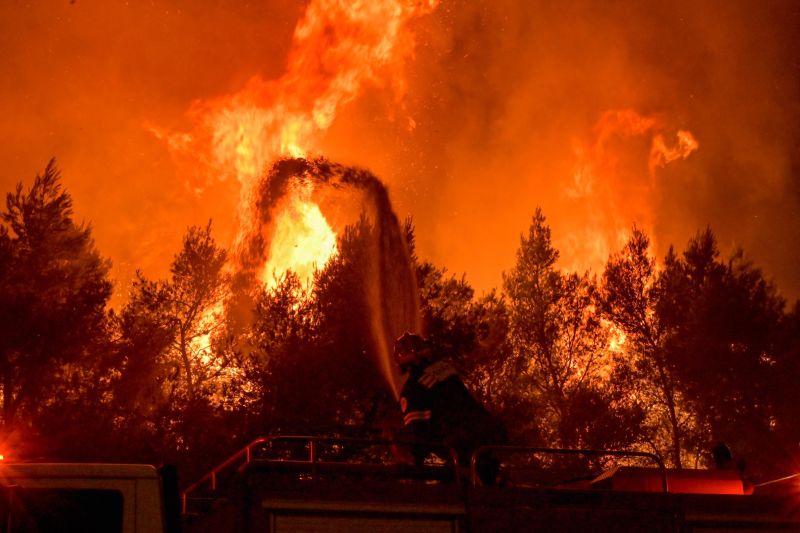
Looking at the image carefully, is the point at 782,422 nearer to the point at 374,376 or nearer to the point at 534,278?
the point at 534,278

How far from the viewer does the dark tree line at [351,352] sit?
2536cm

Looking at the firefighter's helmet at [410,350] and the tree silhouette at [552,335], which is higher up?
the tree silhouette at [552,335]

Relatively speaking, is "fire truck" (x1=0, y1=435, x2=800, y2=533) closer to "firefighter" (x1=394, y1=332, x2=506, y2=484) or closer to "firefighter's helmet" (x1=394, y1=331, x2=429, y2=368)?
"firefighter" (x1=394, y1=332, x2=506, y2=484)

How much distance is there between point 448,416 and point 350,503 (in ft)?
6.44

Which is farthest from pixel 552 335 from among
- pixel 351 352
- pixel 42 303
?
pixel 42 303

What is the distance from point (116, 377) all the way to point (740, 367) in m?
26.1

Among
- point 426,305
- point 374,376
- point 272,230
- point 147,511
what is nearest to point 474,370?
point 426,305

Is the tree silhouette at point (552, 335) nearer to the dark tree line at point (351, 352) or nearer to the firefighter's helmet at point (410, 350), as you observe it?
the dark tree line at point (351, 352)

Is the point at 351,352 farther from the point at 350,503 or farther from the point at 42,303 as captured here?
the point at 350,503

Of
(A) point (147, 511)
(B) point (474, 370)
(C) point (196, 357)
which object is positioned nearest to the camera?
(A) point (147, 511)

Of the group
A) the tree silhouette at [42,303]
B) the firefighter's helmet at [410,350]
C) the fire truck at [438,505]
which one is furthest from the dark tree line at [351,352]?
the fire truck at [438,505]

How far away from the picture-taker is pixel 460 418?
7.58 metres

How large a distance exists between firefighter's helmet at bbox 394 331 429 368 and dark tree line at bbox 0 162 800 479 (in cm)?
857

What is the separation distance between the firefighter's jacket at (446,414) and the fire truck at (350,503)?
58cm
